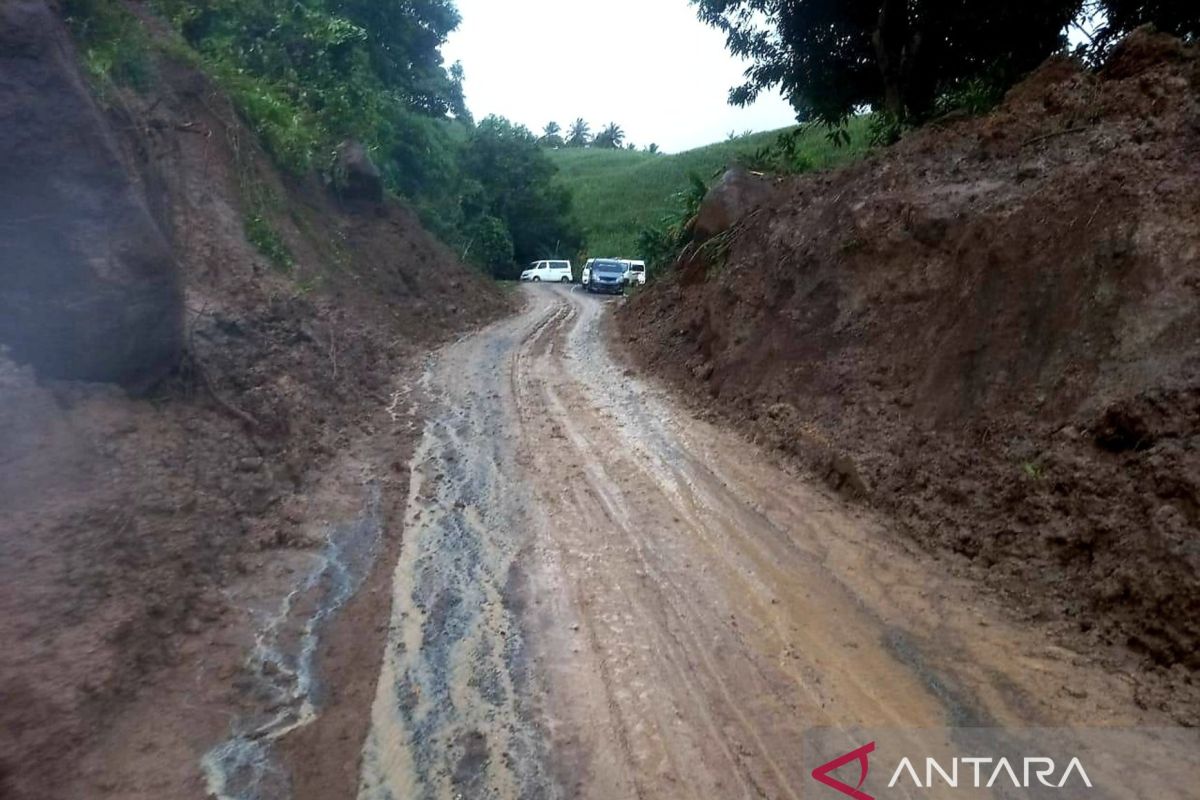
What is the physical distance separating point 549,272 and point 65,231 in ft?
102

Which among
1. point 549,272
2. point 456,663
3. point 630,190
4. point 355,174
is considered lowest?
point 456,663

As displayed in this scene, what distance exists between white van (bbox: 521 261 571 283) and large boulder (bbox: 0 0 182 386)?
30053 millimetres

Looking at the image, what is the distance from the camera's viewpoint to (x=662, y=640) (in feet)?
19.7

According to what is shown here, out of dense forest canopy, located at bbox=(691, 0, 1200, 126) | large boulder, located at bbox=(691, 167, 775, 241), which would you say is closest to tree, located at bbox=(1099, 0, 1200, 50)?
dense forest canopy, located at bbox=(691, 0, 1200, 126)

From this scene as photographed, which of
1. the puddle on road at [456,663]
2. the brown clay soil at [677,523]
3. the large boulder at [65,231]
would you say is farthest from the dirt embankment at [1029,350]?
the large boulder at [65,231]

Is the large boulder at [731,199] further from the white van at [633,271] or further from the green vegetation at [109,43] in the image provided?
the white van at [633,271]

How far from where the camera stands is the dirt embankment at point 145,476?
4793mm

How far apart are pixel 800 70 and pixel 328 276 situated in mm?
9669

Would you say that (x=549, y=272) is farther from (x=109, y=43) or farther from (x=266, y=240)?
(x=109, y=43)

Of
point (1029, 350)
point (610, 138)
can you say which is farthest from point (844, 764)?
point (610, 138)

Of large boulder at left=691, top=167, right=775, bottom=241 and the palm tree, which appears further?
the palm tree

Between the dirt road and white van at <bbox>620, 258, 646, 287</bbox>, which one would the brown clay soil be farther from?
white van at <bbox>620, 258, 646, 287</bbox>

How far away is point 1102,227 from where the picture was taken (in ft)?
27.6

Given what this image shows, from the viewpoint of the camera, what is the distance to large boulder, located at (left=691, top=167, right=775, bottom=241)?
57.2 ft
